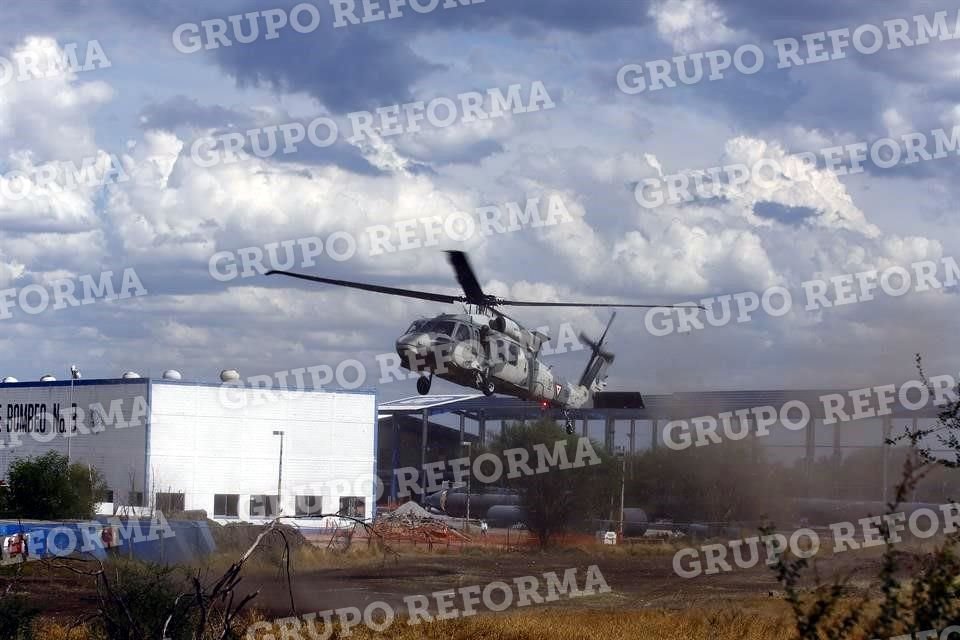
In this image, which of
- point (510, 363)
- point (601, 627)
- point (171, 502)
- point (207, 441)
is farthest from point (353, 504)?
point (601, 627)

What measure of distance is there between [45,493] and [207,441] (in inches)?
359

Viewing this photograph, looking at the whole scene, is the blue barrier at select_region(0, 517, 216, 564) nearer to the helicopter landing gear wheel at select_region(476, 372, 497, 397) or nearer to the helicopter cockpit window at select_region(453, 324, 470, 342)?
the helicopter landing gear wheel at select_region(476, 372, 497, 397)

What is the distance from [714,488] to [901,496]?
52524 millimetres

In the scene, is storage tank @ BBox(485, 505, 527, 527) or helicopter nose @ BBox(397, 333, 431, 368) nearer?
helicopter nose @ BBox(397, 333, 431, 368)

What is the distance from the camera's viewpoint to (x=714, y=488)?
59.0 meters

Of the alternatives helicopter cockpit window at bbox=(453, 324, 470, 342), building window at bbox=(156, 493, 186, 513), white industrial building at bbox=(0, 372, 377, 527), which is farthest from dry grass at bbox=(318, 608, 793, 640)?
building window at bbox=(156, 493, 186, 513)

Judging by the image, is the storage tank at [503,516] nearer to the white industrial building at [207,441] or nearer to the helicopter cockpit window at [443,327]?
the white industrial building at [207,441]

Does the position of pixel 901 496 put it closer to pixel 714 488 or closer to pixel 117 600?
pixel 117 600

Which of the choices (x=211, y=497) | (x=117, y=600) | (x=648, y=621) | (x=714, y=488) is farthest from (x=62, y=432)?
(x=117, y=600)

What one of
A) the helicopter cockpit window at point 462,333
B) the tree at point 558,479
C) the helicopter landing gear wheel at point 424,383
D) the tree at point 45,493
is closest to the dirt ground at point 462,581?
the helicopter landing gear wheel at point 424,383

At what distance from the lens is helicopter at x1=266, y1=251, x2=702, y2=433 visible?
98.6 ft

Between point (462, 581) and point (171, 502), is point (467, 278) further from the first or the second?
point (171, 502)

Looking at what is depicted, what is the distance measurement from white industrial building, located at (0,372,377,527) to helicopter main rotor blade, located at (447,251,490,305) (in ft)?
88.1

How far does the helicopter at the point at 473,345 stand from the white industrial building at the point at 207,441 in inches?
1014
